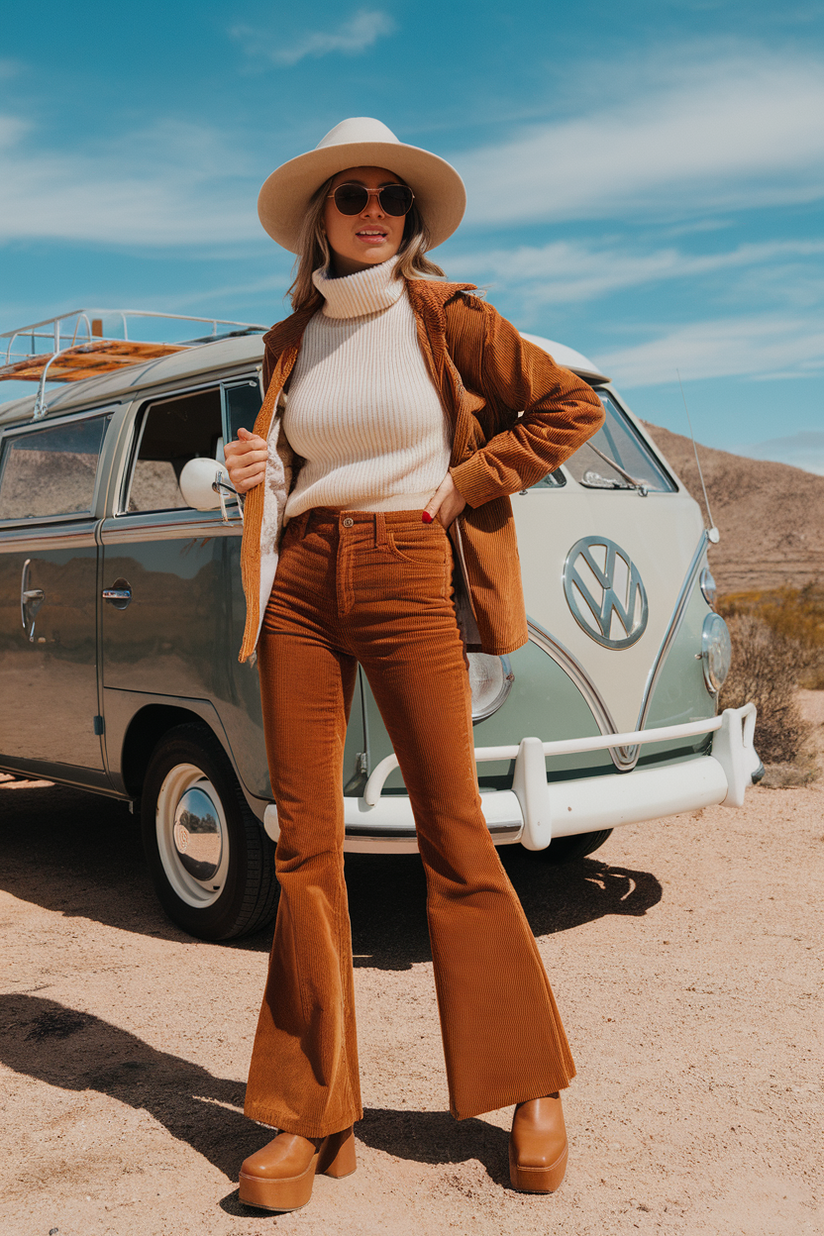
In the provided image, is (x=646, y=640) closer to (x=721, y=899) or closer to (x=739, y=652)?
(x=721, y=899)

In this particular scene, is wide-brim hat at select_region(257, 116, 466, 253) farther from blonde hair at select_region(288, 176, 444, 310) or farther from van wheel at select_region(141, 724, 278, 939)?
van wheel at select_region(141, 724, 278, 939)

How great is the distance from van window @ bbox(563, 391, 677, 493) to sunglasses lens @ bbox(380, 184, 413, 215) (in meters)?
1.96

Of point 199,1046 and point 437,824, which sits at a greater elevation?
point 437,824

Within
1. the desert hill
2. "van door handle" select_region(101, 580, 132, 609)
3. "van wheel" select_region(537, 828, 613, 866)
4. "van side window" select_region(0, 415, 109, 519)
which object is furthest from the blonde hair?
the desert hill

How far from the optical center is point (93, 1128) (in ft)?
9.23

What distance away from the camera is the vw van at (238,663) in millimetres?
3758

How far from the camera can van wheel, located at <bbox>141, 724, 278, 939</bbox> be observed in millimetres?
4012

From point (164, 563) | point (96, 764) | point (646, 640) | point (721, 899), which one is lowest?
point (721, 899)

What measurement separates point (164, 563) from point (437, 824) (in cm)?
217

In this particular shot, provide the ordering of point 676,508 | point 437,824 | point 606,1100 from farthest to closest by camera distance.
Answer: point 676,508, point 606,1100, point 437,824

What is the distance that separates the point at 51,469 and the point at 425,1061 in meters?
3.24

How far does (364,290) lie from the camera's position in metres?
2.46

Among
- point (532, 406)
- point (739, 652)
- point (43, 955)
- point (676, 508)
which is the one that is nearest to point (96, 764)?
point (43, 955)

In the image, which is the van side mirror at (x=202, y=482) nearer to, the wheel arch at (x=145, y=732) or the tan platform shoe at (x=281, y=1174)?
the wheel arch at (x=145, y=732)
